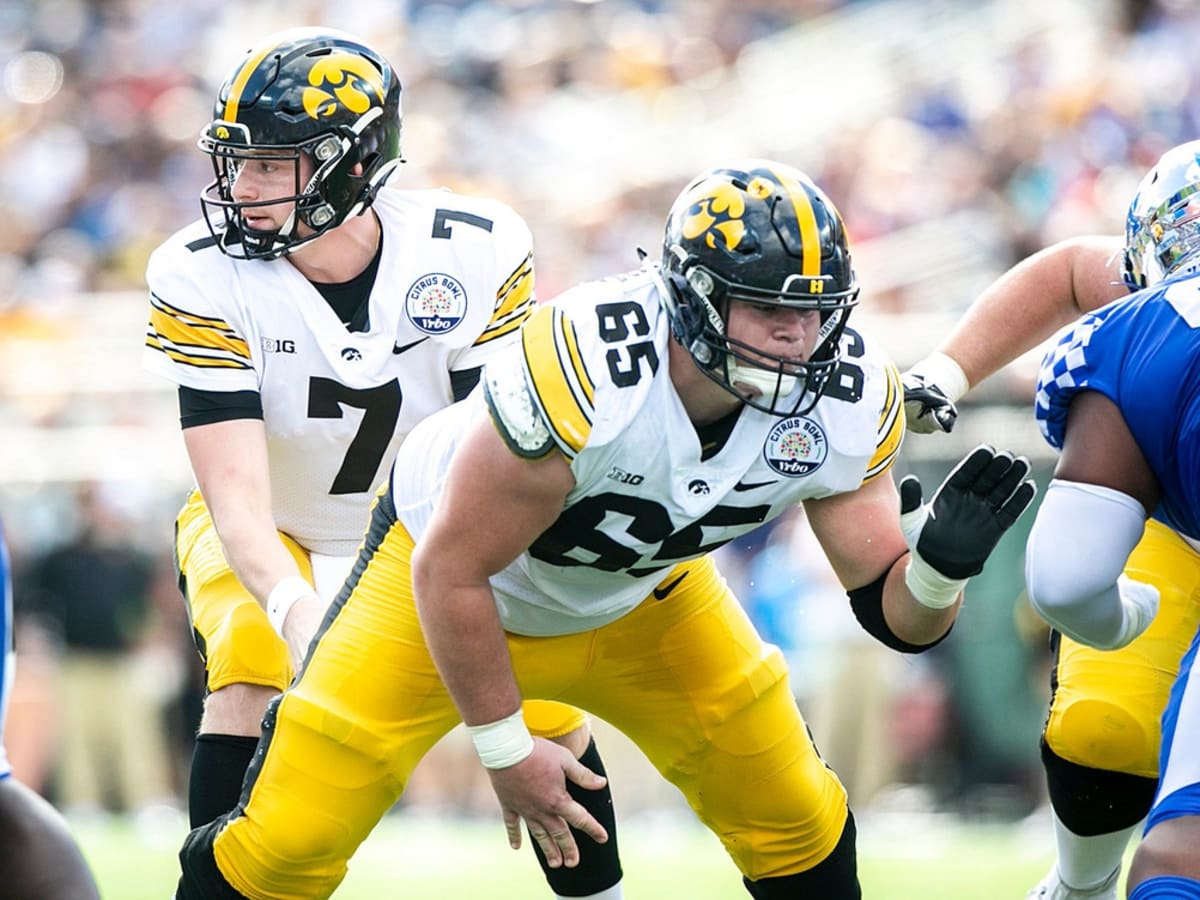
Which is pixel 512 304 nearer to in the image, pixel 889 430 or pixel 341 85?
pixel 341 85

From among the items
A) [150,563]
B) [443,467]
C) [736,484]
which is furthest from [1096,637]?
[150,563]

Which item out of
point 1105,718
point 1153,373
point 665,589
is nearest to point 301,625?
point 665,589

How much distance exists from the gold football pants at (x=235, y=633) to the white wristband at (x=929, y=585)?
104 centimetres

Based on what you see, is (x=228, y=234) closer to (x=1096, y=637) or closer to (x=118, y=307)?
(x=1096, y=637)

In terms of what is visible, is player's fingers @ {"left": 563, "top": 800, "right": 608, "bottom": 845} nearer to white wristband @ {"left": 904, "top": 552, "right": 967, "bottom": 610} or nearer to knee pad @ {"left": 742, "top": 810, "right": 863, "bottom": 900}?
knee pad @ {"left": 742, "top": 810, "right": 863, "bottom": 900}

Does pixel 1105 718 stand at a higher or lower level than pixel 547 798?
lower

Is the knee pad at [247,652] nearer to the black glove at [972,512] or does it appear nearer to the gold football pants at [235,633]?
the gold football pants at [235,633]

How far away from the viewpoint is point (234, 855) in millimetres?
3869

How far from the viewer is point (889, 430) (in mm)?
3738

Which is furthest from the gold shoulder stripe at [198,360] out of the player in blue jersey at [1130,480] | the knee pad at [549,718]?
the player in blue jersey at [1130,480]

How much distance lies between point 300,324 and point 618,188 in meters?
7.05

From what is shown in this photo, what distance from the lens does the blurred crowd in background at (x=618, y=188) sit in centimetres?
855

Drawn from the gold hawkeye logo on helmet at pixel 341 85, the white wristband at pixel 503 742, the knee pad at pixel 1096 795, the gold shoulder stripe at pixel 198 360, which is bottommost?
the knee pad at pixel 1096 795

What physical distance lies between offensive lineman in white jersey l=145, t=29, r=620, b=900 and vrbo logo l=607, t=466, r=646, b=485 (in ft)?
3.20
